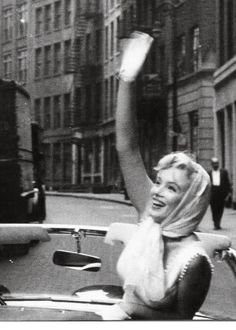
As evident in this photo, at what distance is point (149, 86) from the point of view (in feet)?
8.58

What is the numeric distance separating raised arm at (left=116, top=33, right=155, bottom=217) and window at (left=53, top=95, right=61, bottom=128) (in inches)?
19.2

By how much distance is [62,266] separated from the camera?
2.75 metres

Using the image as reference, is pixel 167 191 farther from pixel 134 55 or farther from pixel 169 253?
pixel 134 55

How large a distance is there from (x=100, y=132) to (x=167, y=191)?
60 cm

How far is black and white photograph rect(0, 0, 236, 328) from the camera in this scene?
2.52 metres

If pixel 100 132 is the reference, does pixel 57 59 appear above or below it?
above

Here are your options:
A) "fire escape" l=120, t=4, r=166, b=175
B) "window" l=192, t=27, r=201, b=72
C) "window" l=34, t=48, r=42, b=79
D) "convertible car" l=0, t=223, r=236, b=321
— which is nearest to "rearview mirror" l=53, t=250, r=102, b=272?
"convertible car" l=0, t=223, r=236, b=321

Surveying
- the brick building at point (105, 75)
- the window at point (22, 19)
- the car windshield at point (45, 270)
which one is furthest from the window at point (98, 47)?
the car windshield at point (45, 270)

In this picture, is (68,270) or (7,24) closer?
(68,270)

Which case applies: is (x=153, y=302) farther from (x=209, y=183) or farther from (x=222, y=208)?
(x=222, y=208)

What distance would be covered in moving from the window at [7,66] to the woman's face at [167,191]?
747 mm

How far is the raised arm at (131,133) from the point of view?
2.39 m

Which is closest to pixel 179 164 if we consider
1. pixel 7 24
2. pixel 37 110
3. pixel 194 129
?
pixel 194 129
